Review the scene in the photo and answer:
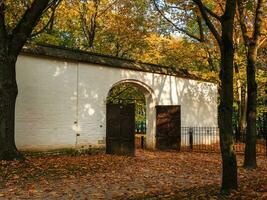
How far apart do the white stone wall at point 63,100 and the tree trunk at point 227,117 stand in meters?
8.24

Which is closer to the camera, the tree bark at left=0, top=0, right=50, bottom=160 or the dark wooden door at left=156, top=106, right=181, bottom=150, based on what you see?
the tree bark at left=0, top=0, right=50, bottom=160

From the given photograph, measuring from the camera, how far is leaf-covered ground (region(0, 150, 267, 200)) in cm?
777

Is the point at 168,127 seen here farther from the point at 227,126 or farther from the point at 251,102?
the point at 227,126

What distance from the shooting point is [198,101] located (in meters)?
22.3

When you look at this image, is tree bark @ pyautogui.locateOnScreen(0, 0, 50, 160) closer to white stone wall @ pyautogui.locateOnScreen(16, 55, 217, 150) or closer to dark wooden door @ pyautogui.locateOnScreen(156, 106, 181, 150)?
white stone wall @ pyautogui.locateOnScreen(16, 55, 217, 150)

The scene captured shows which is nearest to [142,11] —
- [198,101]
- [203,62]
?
[203,62]

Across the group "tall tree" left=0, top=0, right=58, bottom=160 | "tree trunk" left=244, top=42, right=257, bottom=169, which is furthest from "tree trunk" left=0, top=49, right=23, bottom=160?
"tree trunk" left=244, top=42, right=257, bottom=169

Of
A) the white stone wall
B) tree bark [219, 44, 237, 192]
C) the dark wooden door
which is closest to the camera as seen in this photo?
tree bark [219, 44, 237, 192]

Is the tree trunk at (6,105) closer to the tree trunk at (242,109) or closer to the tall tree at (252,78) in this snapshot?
the tall tree at (252,78)

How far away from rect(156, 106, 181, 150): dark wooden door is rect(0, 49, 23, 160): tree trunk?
9.00m

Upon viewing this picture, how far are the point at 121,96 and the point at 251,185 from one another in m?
18.9

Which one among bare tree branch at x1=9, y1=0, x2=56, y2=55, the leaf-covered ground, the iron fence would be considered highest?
bare tree branch at x1=9, y1=0, x2=56, y2=55

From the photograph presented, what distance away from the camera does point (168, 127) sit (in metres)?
19.2

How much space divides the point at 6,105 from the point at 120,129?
5.66 meters
